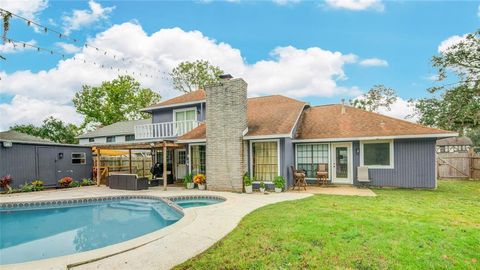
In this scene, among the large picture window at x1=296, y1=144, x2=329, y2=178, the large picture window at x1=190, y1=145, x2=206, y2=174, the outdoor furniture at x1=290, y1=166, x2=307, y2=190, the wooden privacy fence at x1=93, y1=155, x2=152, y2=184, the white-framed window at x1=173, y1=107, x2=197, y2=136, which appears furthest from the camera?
the wooden privacy fence at x1=93, y1=155, x2=152, y2=184

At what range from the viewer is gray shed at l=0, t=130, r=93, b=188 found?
13961 mm

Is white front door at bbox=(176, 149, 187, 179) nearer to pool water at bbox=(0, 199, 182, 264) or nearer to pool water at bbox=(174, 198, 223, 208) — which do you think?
pool water at bbox=(0, 199, 182, 264)

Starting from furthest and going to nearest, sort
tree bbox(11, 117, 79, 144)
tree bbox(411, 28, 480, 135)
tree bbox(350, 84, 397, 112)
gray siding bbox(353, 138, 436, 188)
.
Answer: tree bbox(11, 117, 79, 144), tree bbox(350, 84, 397, 112), tree bbox(411, 28, 480, 135), gray siding bbox(353, 138, 436, 188)

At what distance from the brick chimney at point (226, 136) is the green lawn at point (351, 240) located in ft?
15.4

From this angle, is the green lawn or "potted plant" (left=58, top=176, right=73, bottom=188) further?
"potted plant" (left=58, top=176, right=73, bottom=188)

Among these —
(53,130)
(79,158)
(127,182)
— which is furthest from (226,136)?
(53,130)

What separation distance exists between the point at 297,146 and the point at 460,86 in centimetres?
1190

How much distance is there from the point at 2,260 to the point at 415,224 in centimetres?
865

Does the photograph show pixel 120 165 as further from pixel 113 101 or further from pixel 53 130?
pixel 53 130

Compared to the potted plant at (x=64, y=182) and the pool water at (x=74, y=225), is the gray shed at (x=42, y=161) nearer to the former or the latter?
the potted plant at (x=64, y=182)

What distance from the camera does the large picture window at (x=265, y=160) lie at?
1234cm

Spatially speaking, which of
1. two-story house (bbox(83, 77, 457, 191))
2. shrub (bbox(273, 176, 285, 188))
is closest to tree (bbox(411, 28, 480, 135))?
two-story house (bbox(83, 77, 457, 191))

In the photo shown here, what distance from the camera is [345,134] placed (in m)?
12.9

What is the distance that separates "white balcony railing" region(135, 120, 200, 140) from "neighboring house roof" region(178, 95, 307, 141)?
1.13 metres
